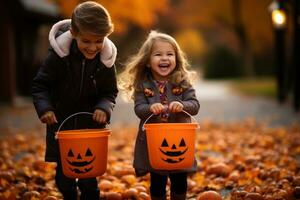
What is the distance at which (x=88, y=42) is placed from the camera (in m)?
3.33

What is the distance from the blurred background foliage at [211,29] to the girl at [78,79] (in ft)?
50.2

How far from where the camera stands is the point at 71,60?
11.4 feet

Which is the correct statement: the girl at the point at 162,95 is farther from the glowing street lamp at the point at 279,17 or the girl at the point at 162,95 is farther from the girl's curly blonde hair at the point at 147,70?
the glowing street lamp at the point at 279,17

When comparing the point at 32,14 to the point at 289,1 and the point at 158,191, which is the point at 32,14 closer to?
the point at 289,1

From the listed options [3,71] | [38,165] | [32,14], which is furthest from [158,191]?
[32,14]

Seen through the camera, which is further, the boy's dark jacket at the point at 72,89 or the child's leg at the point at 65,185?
the child's leg at the point at 65,185

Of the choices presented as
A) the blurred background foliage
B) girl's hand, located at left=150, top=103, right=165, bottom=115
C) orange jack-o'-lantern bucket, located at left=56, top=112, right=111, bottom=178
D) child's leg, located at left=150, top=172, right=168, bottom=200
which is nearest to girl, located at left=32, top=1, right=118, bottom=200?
orange jack-o'-lantern bucket, located at left=56, top=112, right=111, bottom=178

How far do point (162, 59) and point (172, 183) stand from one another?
0.88 metres

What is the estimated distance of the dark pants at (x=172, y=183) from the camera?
11.9ft

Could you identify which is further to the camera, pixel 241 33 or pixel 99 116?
pixel 241 33

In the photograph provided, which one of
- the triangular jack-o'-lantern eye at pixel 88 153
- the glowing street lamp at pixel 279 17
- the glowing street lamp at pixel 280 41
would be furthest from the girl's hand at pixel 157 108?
the glowing street lamp at pixel 280 41

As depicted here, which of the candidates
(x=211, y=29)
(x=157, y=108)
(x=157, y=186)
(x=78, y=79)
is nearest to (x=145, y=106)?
(x=157, y=108)

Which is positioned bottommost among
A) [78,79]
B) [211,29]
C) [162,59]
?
[78,79]

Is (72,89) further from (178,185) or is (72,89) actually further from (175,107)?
(178,185)
